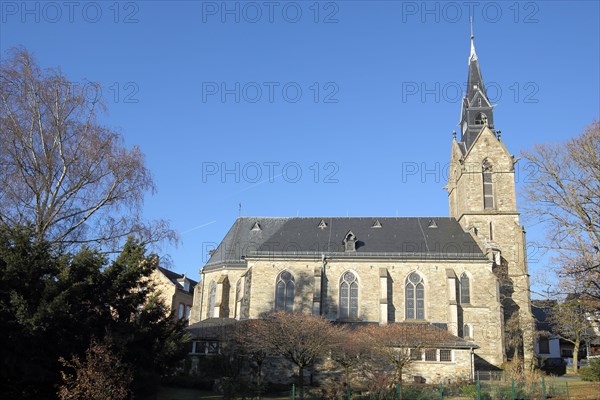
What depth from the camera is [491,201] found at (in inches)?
1634

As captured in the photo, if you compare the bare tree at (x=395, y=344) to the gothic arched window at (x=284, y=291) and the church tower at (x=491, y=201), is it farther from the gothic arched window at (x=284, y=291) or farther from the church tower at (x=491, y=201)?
the church tower at (x=491, y=201)

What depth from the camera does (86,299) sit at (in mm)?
18562

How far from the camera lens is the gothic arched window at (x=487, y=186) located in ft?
136

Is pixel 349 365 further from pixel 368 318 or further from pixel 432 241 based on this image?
pixel 432 241

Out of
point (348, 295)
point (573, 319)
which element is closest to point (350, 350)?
point (348, 295)

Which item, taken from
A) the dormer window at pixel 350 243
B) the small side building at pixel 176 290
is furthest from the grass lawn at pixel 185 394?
the small side building at pixel 176 290

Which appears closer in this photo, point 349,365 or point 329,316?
point 349,365

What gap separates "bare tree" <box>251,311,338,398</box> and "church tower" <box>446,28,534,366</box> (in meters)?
14.2

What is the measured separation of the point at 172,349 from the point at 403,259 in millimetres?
21548

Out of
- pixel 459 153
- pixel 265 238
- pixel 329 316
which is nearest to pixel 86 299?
pixel 329 316

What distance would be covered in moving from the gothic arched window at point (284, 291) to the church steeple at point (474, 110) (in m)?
18.2

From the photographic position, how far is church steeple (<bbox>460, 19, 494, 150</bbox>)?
4403cm

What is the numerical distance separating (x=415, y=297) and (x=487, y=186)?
1134 cm

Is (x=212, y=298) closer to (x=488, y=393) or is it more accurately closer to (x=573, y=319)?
(x=488, y=393)
